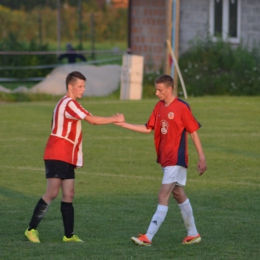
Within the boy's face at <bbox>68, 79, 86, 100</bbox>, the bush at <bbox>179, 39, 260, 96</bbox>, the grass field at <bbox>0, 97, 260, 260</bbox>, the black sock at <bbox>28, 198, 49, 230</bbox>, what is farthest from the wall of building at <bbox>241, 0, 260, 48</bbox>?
the black sock at <bbox>28, 198, 49, 230</bbox>

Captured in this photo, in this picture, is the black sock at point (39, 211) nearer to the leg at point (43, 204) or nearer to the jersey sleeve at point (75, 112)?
the leg at point (43, 204)

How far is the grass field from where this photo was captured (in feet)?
24.4

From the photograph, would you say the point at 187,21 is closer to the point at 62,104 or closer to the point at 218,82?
the point at 218,82

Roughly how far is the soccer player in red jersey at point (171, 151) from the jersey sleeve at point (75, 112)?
0.74 meters

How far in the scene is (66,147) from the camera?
309 inches

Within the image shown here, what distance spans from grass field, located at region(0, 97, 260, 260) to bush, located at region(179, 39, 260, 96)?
3.67 metres

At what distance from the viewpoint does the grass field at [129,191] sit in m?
7.44

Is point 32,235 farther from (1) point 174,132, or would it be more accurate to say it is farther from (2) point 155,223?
(1) point 174,132

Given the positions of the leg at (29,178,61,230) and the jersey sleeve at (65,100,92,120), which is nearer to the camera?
the jersey sleeve at (65,100,92,120)

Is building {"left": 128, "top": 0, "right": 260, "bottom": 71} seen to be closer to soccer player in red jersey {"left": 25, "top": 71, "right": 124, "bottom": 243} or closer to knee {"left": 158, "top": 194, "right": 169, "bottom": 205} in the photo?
soccer player in red jersey {"left": 25, "top": 71, "right": 124, "bottom": 243}

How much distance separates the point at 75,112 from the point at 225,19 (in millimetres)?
19943

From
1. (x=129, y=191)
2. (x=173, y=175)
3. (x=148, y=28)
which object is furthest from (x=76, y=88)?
(x=148, y=28)

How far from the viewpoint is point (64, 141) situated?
7824 millimetres

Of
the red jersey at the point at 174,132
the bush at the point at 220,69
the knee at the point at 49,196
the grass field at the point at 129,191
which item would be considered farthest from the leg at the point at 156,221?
the bush at the point at 220,69
